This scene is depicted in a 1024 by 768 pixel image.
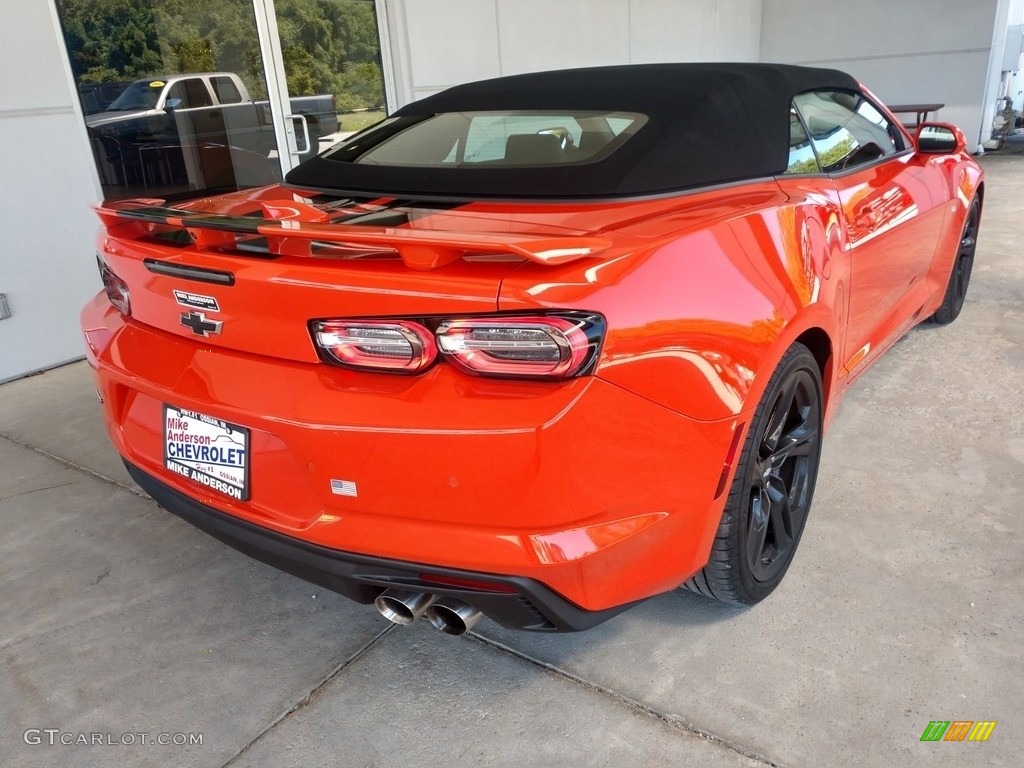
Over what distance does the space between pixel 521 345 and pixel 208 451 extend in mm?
813

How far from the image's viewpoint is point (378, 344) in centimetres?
152

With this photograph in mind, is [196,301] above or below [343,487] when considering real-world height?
above

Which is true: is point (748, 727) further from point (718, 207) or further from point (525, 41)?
point (525, 41)

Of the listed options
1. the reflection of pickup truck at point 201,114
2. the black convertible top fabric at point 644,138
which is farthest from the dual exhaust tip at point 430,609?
the reflection of pickup truck at point 201,114

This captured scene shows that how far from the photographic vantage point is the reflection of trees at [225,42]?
4570 millimetres

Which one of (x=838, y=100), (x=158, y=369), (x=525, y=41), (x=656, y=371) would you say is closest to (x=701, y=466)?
(x=656, y=371)

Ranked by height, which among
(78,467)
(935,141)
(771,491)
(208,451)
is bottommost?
(78,467)

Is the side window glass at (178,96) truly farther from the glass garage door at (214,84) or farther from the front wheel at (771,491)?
the front wheel at (771,491)

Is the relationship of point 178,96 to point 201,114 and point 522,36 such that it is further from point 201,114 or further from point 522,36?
point 522,36

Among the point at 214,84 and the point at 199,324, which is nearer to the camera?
the point at 199,324

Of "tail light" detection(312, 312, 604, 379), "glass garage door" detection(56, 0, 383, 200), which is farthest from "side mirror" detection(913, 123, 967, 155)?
"glass garage door" detection(56, 0, 383, 200)

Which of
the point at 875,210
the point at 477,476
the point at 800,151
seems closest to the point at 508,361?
the point at 477,476

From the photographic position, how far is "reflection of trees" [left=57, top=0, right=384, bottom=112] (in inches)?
180

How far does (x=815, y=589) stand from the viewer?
2.23 metres
